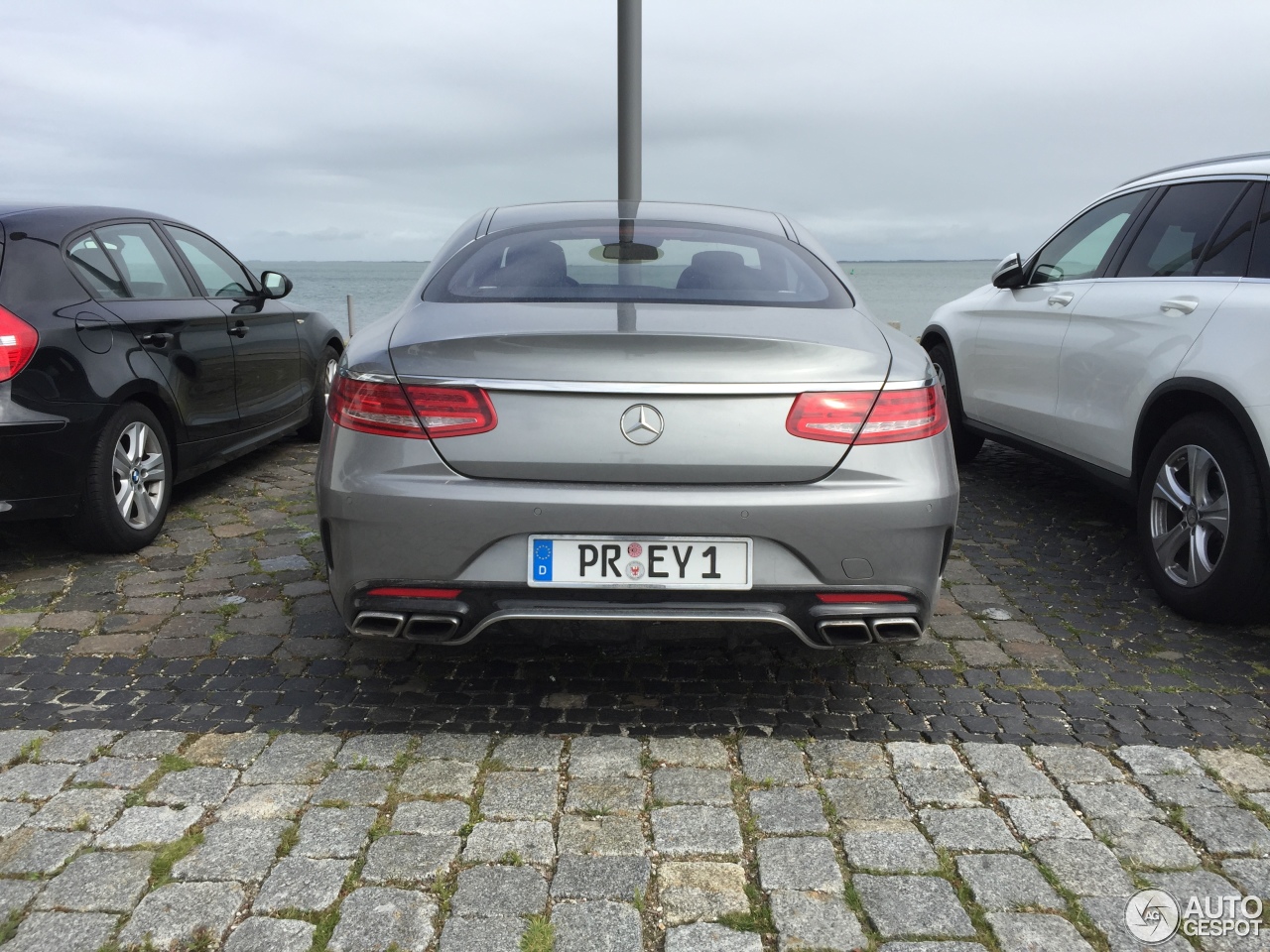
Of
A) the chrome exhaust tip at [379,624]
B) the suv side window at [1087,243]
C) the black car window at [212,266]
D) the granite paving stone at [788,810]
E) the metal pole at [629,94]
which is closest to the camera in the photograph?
the granite paving stone at [788,810]

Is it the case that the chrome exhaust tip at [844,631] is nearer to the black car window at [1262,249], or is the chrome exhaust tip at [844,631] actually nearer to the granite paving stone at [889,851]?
the granite paving stone at [889,851]

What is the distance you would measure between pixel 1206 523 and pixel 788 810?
2308 mm

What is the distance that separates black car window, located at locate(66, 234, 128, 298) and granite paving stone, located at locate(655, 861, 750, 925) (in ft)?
12.6

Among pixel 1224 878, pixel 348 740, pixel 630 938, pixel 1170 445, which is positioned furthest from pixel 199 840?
pixel 1170 445

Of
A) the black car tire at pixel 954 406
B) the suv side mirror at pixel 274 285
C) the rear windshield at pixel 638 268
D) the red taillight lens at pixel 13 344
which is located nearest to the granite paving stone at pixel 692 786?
the rear windshield at pixel 638 268

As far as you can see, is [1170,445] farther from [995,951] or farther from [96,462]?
[96,462]

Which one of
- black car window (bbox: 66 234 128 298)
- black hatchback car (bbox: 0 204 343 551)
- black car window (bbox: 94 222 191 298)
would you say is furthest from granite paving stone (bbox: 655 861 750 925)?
black car window (bbox: 94 222 191 298)

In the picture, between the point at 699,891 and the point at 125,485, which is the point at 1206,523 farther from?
the point at 125,485

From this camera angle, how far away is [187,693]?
3465 millimetres

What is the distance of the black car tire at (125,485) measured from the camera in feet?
15.3

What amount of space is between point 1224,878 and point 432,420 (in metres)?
2.15

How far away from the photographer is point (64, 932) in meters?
2.23

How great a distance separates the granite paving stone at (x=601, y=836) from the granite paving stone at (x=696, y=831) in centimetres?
5

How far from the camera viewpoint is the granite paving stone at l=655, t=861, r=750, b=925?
7.54ft
